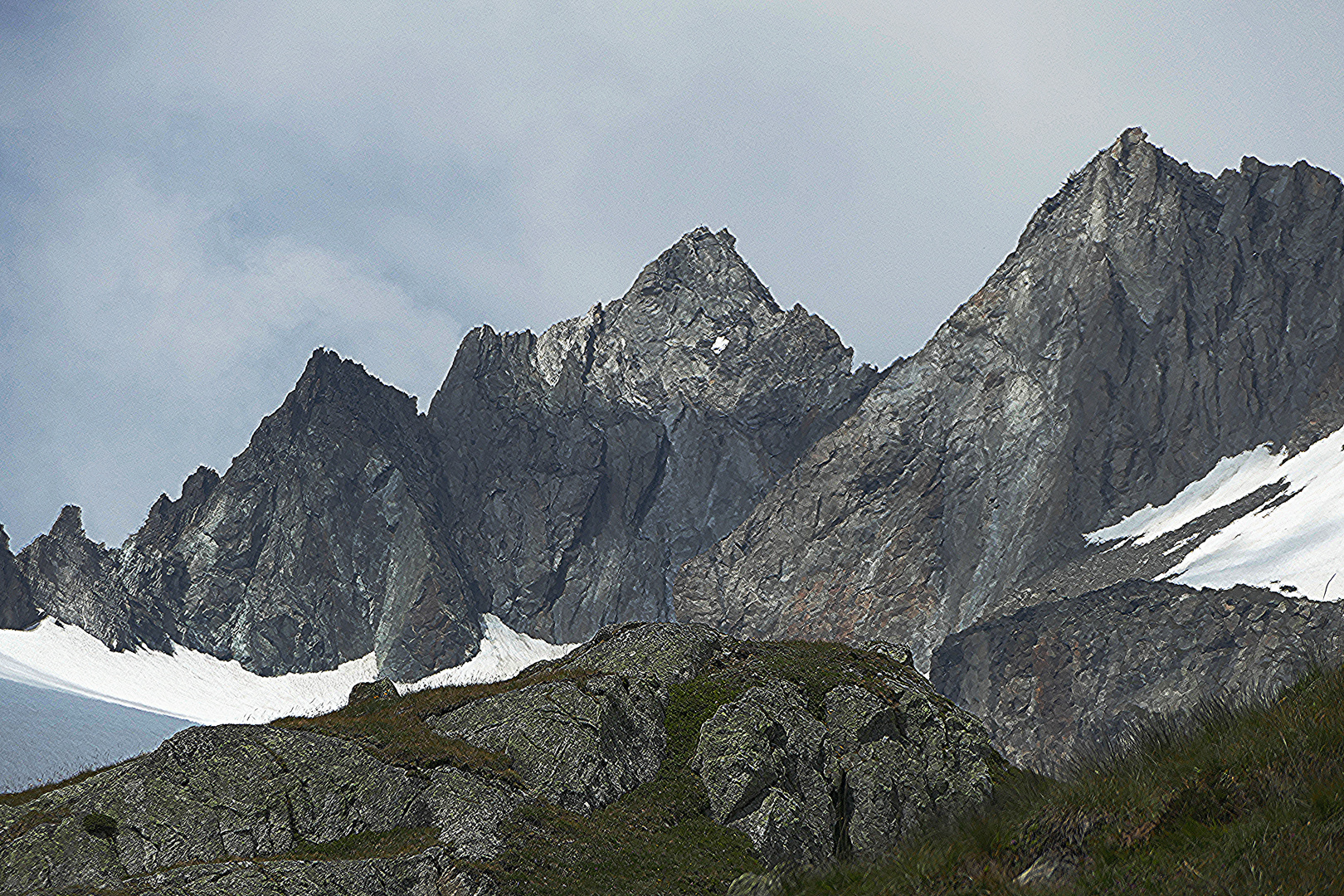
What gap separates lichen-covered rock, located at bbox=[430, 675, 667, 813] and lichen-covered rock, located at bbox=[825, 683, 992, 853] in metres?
5.77

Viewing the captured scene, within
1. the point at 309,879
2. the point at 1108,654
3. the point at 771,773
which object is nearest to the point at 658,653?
the point at 771,773

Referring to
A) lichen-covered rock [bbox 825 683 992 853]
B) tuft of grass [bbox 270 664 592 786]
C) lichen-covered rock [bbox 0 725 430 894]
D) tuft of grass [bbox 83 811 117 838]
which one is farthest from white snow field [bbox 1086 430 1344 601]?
tuft of grass [bbox 83 811 117 838]

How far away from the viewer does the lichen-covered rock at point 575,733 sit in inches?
1070

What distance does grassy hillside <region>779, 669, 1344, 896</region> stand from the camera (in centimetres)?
934

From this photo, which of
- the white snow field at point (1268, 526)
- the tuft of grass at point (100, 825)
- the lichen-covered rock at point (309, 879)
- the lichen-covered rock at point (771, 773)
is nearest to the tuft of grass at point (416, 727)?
the lichen-covered rock at point (309, 879)

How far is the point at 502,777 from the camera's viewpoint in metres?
26.4

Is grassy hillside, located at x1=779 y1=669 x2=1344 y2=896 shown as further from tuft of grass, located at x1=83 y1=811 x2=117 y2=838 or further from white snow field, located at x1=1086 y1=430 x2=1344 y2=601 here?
white snow field, located at x1=1086 y1=430 x2=1344 y2=601

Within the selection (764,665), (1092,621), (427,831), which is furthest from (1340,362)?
(427,831)

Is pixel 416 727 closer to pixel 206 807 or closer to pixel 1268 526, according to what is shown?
pixel 206 807

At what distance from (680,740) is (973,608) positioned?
572 feet

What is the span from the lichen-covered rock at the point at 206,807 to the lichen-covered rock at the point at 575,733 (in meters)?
3.32

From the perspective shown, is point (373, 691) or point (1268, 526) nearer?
point (373, 691)

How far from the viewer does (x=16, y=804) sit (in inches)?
987

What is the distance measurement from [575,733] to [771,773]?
566 centimetres
